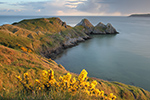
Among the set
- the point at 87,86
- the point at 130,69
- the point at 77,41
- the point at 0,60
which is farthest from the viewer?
the point at 77,41

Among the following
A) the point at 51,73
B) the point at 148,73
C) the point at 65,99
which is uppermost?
the point at 51,73

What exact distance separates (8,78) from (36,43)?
115 ft

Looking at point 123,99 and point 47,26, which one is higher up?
point 47,26

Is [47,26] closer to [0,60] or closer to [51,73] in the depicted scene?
[0,60]

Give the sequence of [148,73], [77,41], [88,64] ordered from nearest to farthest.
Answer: [148,73]
[88,64]
[77,41]

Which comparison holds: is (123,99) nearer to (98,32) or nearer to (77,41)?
(77,41)

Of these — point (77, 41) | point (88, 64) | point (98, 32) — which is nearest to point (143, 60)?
point (88, 64)

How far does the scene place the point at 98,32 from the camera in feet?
364

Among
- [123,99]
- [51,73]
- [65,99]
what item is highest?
[51,73]

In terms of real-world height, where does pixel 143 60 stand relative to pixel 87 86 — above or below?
below

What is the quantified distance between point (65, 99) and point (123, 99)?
1576cm

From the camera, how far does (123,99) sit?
16.3 m

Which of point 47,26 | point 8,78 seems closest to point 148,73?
point 8,78

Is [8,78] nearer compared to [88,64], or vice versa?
[8,78]
